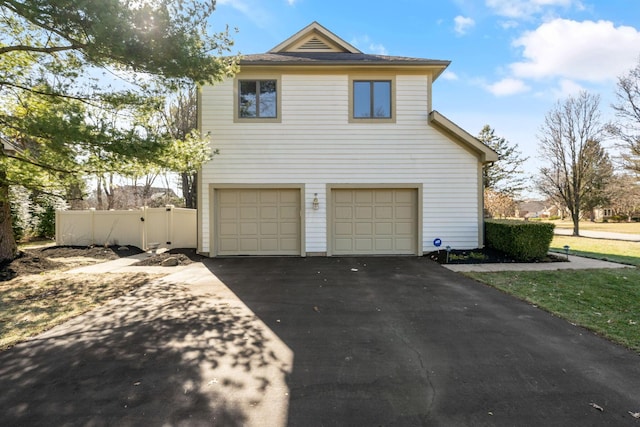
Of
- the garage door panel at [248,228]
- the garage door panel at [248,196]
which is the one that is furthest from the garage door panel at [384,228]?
Answer: the garage door panel at [248,196]

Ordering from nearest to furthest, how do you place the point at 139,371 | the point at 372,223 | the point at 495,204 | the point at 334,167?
the point at 139,371 < the point at 334,167 < the point at 372,223 < the point at 495,204

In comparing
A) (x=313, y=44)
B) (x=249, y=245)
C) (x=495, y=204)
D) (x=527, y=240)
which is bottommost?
(x=249, y=245)

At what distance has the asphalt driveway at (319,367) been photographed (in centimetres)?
240

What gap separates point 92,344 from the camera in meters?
3.65

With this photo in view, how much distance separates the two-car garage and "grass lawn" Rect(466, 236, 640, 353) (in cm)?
333

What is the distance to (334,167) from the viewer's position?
1016 centimetres

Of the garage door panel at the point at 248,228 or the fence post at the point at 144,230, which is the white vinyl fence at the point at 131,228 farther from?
the garage door panel at the point at 248,228

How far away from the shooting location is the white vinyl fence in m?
12.1

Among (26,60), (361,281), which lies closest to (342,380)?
(361,281)

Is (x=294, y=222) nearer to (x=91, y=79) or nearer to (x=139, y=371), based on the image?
(x=91, y=79)

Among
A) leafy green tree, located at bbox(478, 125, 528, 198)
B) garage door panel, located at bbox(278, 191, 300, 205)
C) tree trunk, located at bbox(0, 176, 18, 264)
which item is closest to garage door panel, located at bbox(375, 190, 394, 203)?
garage door panel, located at bbox(278, 191, 300, 205)

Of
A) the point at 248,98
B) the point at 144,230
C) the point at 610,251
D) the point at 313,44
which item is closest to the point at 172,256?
the point at 144,230

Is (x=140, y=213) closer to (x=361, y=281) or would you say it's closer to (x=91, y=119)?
(x=91, y=119)

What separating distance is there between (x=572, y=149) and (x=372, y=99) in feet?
62.0
